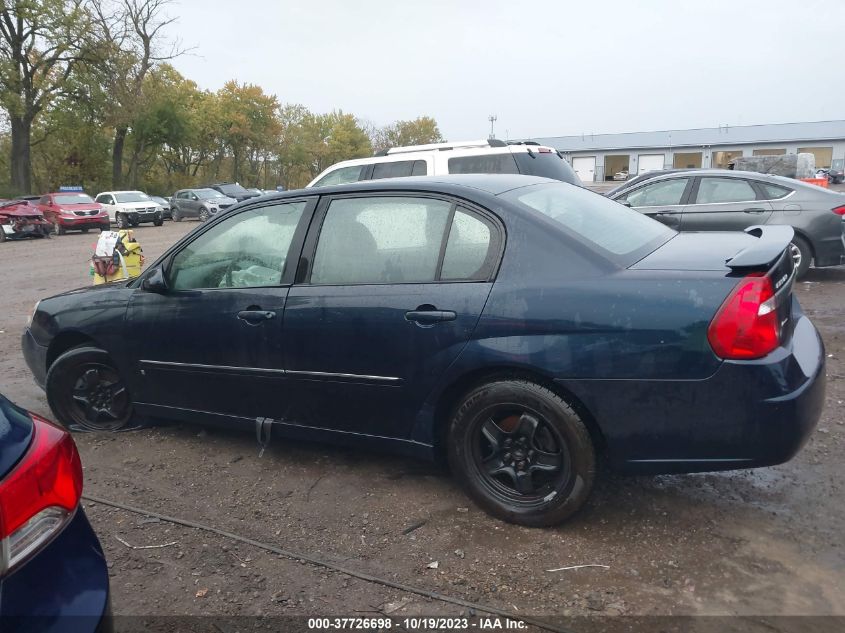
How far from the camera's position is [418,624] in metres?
2.58

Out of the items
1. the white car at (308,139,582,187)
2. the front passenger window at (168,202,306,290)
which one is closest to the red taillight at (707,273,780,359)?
the front passenger window at (168,202,306,290)

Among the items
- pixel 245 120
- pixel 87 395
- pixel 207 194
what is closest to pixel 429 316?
pixel 87 395

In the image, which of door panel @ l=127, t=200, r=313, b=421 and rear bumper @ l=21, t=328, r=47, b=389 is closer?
door panel @ l=127, t=200, r=313, b=421

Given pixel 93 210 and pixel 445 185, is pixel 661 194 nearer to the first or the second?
pixel 445 185

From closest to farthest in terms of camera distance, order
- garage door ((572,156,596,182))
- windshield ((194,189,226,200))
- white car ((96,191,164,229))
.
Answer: white car ((96,191,164,229)) < windshield ((194,189,226,200)) < garage door ((572,156,596,182))

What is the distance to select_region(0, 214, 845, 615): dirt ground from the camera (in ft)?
8.86

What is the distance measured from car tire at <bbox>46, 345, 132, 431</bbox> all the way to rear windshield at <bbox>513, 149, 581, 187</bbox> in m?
5.78

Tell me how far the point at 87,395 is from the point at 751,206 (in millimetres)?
7980

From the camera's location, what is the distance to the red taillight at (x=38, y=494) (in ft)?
5.51

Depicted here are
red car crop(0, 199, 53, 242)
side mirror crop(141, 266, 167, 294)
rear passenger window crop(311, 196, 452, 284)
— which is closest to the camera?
rear passenger window crop(311, 196, 452, 284)

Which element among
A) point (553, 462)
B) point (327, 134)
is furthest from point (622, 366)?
point (327, 134)

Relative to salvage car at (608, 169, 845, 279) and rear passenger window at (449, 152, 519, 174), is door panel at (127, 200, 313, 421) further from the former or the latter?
salvage car at (608, 169, 845, 279)

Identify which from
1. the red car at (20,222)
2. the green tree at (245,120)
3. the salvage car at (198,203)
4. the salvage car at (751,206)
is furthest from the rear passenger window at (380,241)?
the green tree at (245,120)

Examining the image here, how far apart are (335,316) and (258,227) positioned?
0.90 meters
